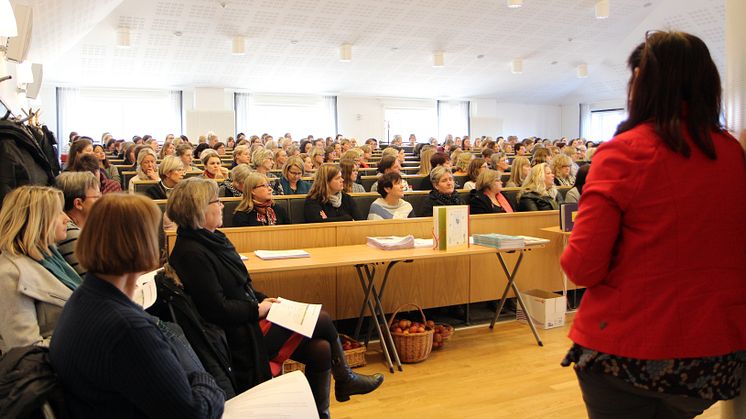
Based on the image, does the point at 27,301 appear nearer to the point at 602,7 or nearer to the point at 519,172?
the point at 519,172

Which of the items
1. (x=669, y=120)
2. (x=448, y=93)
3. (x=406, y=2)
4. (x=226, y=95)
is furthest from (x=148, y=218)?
(x=448, y=93)

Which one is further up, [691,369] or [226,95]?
[226,95]

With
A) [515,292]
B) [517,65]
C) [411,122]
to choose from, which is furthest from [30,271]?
[411,122]

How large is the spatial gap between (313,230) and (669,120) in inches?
125

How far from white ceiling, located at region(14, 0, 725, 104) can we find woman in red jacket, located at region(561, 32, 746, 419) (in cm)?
965

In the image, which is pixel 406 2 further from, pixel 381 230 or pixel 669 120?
pixel 669 120

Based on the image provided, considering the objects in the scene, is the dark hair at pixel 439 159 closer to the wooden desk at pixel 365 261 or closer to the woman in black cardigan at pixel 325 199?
the woman in black cardigan at pixel 325 199

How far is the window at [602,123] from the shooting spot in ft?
73.0

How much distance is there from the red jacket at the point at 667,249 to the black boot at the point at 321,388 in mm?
1783

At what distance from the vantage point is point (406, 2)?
1291 centimetres

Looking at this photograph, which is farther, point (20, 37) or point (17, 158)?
point (20, 37)

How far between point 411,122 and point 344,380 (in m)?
19.0

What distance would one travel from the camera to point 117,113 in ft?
58.6

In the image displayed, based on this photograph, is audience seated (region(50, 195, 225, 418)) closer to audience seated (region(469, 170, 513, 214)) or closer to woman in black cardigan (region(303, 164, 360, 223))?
woman in black cardigan (region(303, 164, 360, 223))
